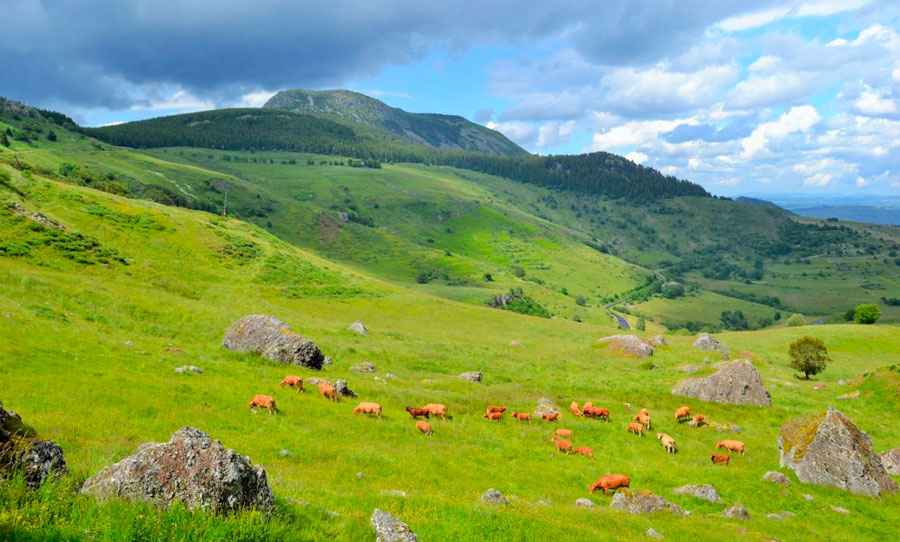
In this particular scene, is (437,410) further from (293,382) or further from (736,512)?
(736,512)

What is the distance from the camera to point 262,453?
58.9ft

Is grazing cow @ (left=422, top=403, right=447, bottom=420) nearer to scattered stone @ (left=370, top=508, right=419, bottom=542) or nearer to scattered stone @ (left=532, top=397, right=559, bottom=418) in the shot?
scattered stone @ (left=532, top=397, right=559, bottom=418)

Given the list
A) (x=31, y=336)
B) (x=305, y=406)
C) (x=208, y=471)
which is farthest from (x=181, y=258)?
(x=208, y=471)

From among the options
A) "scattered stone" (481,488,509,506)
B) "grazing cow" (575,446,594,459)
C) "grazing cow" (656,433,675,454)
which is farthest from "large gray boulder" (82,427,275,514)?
"grazing cow" (656,433,675,454)

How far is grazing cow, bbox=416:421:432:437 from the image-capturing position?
25609 millimetres

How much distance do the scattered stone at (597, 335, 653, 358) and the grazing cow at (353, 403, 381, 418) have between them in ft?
176

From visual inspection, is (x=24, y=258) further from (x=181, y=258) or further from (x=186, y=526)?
(x=186, y=526)

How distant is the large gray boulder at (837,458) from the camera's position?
2470 centimetres

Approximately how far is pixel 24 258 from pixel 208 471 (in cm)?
5744

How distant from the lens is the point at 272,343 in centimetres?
3619

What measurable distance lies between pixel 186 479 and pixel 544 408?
27683 mm

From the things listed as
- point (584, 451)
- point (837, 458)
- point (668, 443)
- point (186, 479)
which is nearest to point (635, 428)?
point (668, 443)

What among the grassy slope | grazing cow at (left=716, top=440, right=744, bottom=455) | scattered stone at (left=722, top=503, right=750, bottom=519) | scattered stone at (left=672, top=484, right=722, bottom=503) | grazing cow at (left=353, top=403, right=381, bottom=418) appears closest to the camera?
the grassy slope

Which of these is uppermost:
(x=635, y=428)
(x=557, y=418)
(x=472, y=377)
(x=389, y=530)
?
(x=389, y=530)
